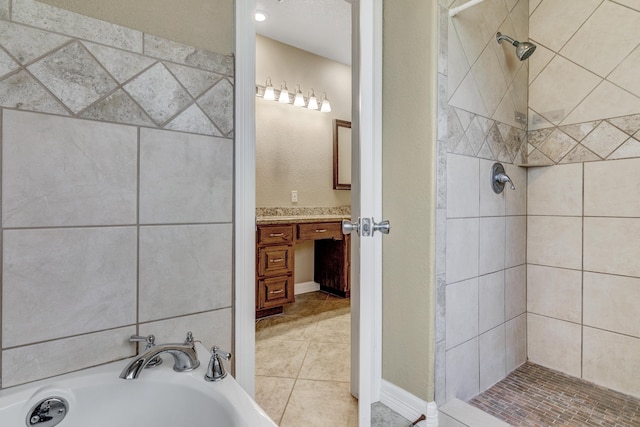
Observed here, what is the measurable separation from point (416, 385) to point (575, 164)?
1.39 meters

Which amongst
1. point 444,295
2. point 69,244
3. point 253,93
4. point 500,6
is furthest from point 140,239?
point 500,6

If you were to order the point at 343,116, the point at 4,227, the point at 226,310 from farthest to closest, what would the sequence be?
the point at 343,116 → the point at 226,310 → the point at 4,227

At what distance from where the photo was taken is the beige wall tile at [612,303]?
1.61m

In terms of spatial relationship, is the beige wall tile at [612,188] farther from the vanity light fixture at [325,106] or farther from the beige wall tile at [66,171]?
the vanity light fixture at [325,106]

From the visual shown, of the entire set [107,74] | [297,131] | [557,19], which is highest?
[557,19]

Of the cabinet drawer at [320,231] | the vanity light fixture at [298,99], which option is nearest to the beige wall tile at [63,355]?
the cabinet drawer at [320,231]

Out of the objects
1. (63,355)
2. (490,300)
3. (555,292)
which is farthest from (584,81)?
(63,355)

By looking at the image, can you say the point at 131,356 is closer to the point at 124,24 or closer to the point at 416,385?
the point at 124,24

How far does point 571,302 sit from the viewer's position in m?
1.79

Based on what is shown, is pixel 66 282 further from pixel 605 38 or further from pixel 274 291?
pixel 605 38

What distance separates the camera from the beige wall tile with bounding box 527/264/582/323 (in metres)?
Result: 1.78

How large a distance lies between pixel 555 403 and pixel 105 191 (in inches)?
78.0

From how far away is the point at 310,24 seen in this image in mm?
3139

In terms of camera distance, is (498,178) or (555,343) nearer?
(498,178)
